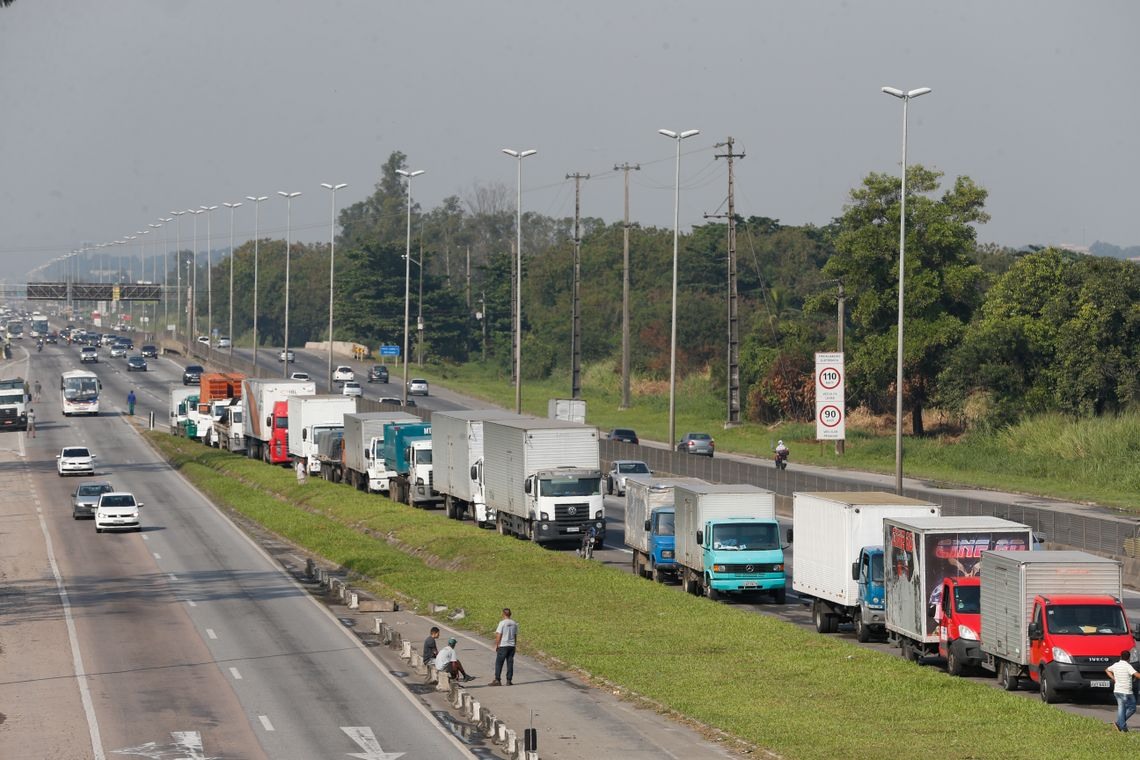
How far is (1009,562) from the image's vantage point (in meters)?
28.3

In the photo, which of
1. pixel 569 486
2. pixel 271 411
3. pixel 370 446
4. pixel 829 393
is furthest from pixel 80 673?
pixel 271 411

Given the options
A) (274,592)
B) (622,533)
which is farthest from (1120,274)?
(274,592)

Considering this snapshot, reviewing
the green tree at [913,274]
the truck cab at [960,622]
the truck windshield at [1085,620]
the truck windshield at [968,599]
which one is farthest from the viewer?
the green tree at [913,274]

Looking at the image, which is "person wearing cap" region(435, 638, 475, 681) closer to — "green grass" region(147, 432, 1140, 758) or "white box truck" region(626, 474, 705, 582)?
"green grass" region(147, 432, 1140, 758)

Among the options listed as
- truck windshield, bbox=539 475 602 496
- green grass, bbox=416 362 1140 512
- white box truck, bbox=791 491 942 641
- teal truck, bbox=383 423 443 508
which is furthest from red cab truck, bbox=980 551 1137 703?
green grass, bbox=416 362 1140 512

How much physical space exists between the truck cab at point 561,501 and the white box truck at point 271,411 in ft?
105

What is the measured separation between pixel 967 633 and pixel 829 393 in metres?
34.6

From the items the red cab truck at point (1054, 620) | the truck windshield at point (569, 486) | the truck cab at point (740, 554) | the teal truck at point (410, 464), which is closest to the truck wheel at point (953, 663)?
the red cab truck at point (1054, 620)

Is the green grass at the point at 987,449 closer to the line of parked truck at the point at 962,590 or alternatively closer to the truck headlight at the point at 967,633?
the line of parked truck at the point at 962,590

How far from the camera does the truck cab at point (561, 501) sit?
1975 inches

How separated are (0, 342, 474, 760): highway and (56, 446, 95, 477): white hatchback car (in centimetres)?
1286

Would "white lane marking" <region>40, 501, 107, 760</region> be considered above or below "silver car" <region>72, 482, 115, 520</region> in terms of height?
below

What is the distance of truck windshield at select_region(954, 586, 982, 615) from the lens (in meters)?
30.2

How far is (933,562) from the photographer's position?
30828 millimetres
